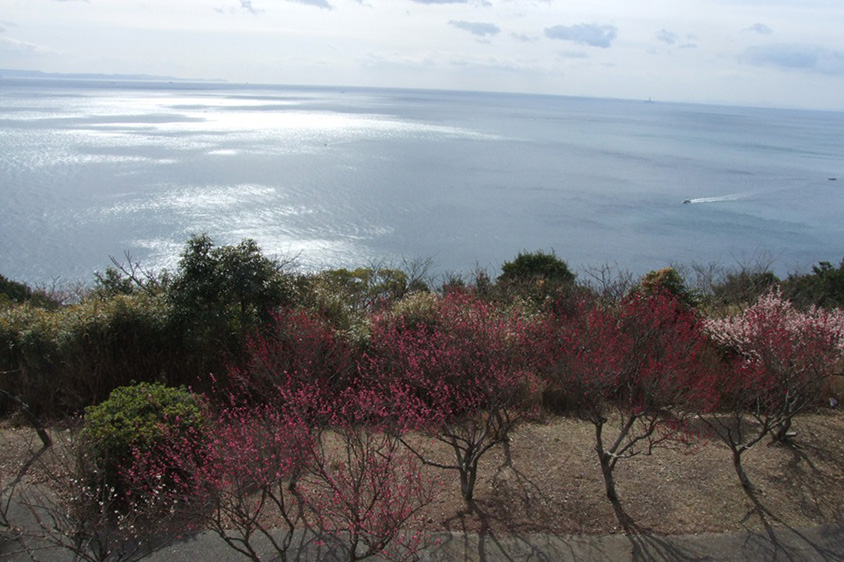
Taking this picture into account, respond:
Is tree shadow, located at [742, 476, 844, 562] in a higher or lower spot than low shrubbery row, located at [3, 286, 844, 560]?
lower

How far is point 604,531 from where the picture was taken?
570 centimetres

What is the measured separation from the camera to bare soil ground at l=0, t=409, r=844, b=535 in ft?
19.2

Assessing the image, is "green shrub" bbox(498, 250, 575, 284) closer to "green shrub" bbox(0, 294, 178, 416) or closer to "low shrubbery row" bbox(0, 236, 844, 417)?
"low shrubbery row" bbox(0, 236, 844, 417)

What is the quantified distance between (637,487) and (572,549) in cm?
133

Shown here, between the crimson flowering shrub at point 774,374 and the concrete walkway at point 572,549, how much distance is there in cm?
95

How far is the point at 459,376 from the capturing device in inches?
281

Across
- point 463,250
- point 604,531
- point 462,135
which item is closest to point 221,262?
point 604,531

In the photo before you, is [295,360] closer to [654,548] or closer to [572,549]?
[572,549]

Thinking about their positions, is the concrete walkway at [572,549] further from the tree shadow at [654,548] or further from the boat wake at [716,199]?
the boat wake at [716,199]

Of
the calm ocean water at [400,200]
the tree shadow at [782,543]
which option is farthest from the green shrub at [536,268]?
the calm ocean water at [400,200]

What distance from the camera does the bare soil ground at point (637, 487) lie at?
5.86m

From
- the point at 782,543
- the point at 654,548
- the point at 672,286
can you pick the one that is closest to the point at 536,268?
the point at 672,286

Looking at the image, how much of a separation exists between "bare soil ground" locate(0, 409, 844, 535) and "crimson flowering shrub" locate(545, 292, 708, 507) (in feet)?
0.94

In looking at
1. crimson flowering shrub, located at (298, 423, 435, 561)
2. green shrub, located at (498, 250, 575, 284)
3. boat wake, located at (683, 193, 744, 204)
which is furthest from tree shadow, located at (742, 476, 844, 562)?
boat wake, located at (683, 193, 744, 204)
